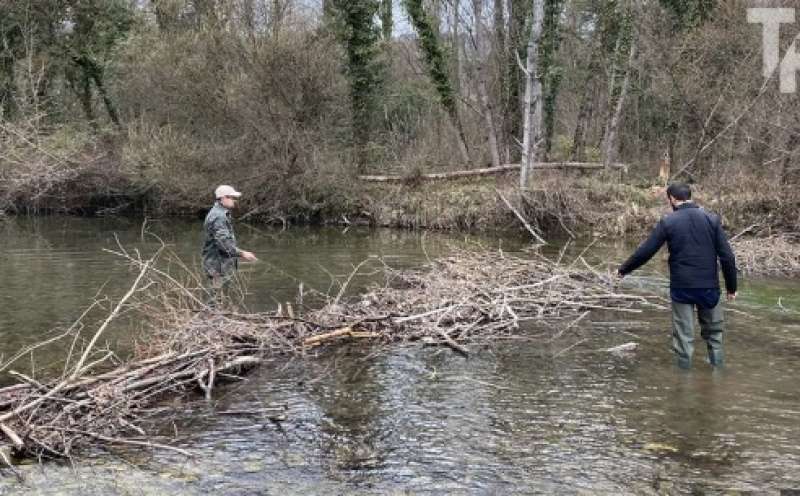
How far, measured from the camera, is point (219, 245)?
1100 centimetres

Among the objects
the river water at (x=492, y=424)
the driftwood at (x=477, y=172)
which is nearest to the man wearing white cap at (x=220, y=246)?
the river water at (x=492, y=424)

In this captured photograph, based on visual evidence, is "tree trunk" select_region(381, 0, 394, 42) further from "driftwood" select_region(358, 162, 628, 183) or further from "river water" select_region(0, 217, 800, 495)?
"river water" select_region(0, 217, 800, 495)

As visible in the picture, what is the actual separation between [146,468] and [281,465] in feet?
3.53

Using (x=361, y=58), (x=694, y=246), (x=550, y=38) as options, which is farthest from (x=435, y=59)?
(x=694, y=246)

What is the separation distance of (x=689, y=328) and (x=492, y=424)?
2.86 metres

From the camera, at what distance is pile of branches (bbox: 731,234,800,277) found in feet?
54.6

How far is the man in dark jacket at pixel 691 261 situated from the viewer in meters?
8.57

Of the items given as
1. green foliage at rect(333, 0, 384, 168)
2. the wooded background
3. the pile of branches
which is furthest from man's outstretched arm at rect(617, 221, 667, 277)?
green foliage at rect(333, 0, 384, 168)

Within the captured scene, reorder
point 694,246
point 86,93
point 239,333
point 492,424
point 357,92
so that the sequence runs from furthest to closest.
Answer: point 86,93 → point 357,92 → point 239,333 → point 694,246 → point 492,424

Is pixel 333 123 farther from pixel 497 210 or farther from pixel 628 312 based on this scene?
pixel 628 312

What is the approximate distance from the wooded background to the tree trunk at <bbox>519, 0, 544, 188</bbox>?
81mm

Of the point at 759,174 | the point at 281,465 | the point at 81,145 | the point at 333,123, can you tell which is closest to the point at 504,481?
the point at 281,465

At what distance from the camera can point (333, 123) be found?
2969 cm

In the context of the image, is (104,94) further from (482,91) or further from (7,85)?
(482,91)
